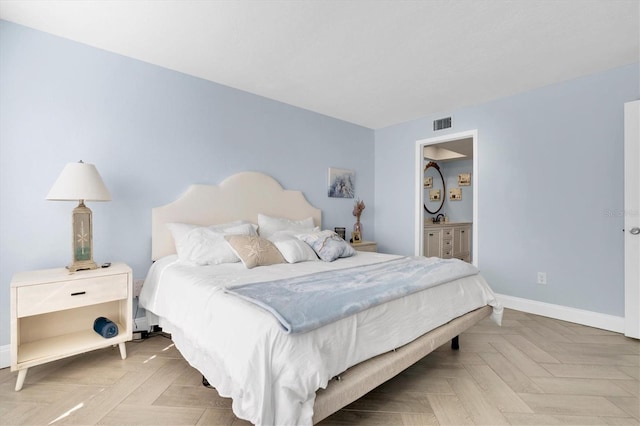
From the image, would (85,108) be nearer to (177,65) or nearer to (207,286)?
(177,65)

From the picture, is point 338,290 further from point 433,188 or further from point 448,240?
point 433,188

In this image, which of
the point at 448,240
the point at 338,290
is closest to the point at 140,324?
the point at 338,290

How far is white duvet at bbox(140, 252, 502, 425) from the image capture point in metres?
1.19

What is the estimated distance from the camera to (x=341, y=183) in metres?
4.38

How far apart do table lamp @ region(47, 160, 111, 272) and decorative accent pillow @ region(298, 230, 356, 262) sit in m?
1.68

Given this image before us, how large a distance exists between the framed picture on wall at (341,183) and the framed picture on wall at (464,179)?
3.16 m

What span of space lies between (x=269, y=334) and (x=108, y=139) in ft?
7.66

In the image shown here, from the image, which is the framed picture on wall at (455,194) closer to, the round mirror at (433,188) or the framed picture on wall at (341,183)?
the round mirror at (433,188)

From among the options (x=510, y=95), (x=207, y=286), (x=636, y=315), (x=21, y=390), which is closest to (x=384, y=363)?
(x=207, y=286)

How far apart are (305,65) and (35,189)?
7.65ft

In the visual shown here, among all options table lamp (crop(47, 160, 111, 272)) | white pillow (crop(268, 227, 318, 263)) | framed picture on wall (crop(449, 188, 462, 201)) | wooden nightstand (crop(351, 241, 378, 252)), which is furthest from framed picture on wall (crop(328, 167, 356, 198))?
framed picture on wall (crop(449, 188, 462, 201))

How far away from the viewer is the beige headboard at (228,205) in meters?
2.80

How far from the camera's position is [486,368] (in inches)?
84.4

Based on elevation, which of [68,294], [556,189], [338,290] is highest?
[556,189]
